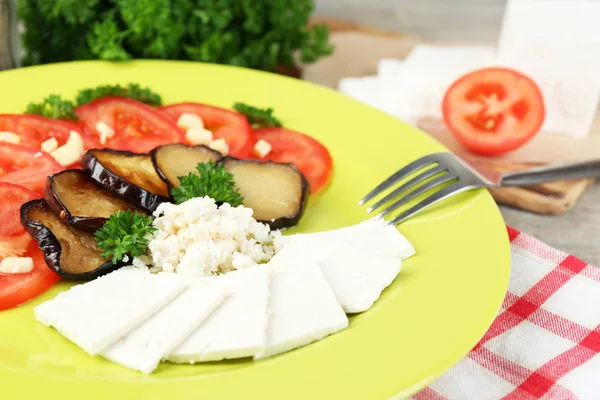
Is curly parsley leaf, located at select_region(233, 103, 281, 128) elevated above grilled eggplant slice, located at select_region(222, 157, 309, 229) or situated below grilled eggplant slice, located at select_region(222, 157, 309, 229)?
above

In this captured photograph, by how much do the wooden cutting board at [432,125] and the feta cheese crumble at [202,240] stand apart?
1.92 meters

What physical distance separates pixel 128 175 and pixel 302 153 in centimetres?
114

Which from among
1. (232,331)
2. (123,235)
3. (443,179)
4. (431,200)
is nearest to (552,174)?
(443,179)

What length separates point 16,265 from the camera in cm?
290

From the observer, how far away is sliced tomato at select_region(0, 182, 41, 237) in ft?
10.2

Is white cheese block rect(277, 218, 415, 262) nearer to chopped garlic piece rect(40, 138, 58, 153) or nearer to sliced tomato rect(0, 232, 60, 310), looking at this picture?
sliced tomato rect(0, 232, 60, 310)

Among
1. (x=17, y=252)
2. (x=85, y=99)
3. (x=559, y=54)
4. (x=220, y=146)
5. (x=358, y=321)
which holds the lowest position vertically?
(x=358, y=321)

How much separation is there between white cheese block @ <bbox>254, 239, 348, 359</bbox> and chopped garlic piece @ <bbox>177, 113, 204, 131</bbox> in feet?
5.10

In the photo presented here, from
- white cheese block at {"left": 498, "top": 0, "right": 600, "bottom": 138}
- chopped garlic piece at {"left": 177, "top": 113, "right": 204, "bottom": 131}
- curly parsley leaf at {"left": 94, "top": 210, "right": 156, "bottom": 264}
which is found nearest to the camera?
curly parsley leaf at {"left": 94, "top": 210, "right": 156, "bottom": 264}

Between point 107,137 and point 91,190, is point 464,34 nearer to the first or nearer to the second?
point 107,137

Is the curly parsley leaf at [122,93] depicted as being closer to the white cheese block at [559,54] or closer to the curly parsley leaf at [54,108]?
the curly parsley leaf at [54,108]

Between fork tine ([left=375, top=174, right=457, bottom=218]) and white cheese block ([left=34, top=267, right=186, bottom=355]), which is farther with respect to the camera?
fork tine ([left=375, top=174, right=457, bottom=218])

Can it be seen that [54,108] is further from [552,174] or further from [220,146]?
[552,174]

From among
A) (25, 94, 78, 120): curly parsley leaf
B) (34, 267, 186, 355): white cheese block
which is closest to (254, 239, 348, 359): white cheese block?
(34, 267, 186, 355): white cheese block
